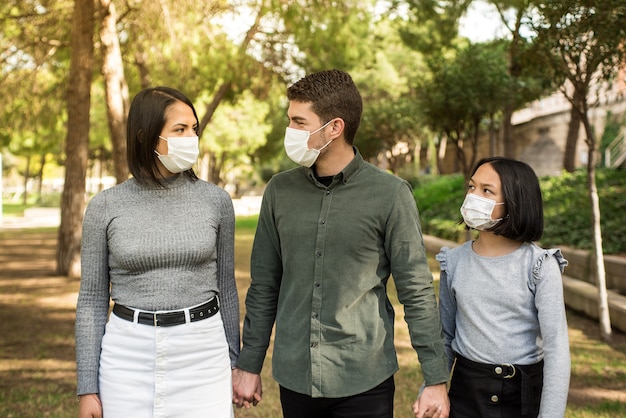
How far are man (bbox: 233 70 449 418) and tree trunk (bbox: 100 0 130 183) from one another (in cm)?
955

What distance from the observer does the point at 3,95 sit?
1456cm

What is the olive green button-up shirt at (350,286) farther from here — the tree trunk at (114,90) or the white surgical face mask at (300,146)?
the tree trunk at (114,90)

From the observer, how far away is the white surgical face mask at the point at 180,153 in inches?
106

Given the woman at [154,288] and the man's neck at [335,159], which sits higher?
the man's neck at [335,159]

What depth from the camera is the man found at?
2.66m

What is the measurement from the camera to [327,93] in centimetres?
273

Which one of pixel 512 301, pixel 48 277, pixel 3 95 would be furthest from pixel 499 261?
pixel 3 95

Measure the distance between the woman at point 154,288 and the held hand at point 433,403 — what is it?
0.75m

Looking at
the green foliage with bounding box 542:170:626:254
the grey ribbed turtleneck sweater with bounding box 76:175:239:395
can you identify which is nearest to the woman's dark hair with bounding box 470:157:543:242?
the grey ribbed turtleneck sweater with bounding box 76:175:239:395

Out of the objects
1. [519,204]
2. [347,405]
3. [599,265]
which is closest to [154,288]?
[347,405]

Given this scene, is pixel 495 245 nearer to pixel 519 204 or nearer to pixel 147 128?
pixel 519 204

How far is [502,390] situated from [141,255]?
4.83 ft

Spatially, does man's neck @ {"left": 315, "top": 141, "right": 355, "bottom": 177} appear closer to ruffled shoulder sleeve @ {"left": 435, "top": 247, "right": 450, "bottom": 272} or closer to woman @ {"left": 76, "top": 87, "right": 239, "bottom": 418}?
woman @ {"left": 76, "top": 87, "right": 239, "bottom": 418}

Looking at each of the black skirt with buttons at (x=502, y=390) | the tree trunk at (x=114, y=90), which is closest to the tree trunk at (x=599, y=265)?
the black skirt with buttons at (x=502, y=390)
